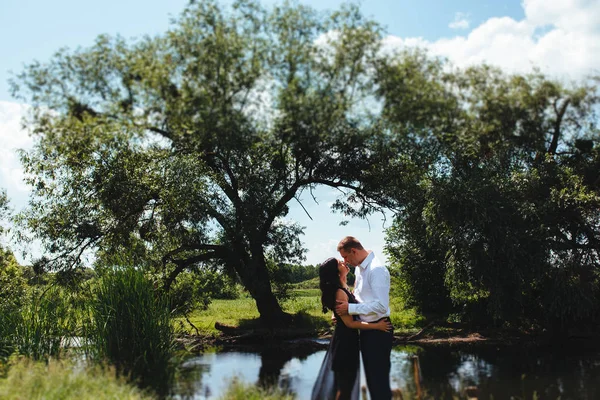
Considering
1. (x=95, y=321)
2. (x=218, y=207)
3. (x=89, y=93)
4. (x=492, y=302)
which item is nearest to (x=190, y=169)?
(x=218, y=207)

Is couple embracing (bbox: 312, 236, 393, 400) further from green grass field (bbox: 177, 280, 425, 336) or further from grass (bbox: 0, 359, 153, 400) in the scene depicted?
green grass field (bbox: 177, 280, 425, 336)

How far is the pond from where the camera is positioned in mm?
9039

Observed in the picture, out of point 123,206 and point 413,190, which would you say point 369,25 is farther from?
point 123,206

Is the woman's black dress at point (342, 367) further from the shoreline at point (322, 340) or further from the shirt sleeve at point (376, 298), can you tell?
the shoreline at point (322, 340)

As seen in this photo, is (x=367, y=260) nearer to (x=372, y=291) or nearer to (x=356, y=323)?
(x=372, y=291)

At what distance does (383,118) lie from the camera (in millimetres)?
10359

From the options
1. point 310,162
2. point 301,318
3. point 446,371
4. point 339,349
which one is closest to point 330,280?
point 339,349

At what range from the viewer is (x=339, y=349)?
6.79 metres

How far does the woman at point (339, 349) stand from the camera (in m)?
6.68

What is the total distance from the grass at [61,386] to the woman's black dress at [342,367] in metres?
2.30

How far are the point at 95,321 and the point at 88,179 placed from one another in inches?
319

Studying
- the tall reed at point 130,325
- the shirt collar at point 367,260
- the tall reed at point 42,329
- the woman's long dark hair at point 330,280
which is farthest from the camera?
the tall reed at point 42,329

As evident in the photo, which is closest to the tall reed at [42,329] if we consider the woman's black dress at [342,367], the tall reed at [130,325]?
the tall reed at [130,325]

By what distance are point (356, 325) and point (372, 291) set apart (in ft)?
1.46
